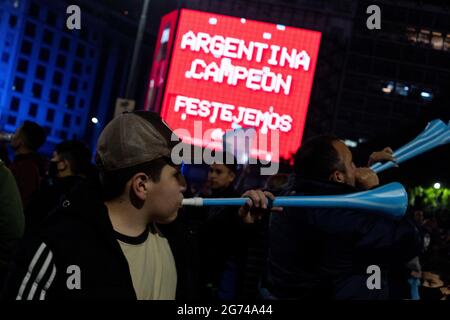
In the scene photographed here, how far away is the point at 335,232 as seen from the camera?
285cm

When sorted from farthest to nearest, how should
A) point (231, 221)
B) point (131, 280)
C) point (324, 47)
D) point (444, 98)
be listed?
point (324, 47), point (444, 98), point (231, 221), point (131, 280)

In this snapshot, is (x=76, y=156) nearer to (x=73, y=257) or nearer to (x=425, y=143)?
(x=425, y=143)

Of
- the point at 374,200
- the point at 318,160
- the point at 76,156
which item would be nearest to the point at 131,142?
the point at 374,200

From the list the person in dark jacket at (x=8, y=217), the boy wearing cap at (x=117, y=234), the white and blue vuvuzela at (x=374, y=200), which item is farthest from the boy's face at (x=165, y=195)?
the person in dark jacket at (x=8, y=217)

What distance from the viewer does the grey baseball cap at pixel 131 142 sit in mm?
2105

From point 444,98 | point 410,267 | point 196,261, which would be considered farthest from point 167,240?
point 444,98

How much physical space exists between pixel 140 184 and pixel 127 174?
60mm

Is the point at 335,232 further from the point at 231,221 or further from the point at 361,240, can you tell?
the point at 231,221

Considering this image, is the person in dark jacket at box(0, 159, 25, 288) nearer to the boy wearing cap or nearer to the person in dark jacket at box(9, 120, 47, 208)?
the boy wearing cap

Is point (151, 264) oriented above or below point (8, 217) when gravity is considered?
above

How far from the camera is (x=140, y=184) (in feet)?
7.15

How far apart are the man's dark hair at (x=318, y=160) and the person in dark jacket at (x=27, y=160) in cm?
292

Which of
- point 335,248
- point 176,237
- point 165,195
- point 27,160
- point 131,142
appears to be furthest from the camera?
point 27,160

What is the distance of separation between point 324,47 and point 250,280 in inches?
1640
